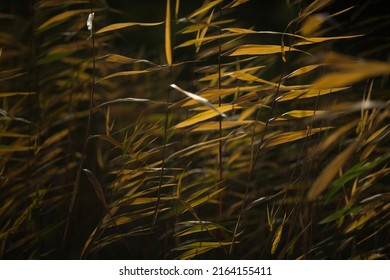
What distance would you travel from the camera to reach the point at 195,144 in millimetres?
800

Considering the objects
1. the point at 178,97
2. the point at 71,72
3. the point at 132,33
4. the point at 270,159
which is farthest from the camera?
the point at 132,33

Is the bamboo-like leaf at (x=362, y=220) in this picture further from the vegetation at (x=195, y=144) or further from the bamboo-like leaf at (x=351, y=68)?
the bamboo-like leaf at (x=351, y=68)

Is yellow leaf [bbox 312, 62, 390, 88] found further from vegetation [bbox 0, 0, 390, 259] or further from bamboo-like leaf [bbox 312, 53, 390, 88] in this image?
vegetation [bbox 0, 0, 390, 259]

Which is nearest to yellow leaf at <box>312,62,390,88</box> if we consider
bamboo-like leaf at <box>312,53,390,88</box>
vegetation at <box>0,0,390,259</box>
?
bamboo-like leaf at <box>312,53,390,88</box>

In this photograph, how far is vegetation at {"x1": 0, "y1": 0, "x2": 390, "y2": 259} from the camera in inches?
30.6

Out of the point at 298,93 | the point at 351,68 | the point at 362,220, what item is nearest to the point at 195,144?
the point at 298,93

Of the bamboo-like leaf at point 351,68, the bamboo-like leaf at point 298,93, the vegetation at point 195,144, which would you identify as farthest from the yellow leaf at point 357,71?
the bamboo-like leaf at point 298,93

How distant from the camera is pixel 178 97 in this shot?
126cm

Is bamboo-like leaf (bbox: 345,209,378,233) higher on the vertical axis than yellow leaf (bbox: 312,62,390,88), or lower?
lower


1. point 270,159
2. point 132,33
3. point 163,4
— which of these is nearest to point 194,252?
point 270,159

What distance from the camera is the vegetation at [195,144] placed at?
0.78m
